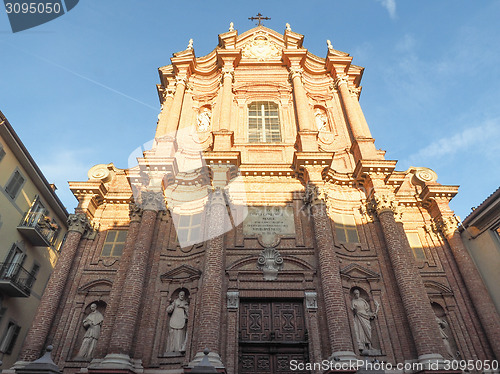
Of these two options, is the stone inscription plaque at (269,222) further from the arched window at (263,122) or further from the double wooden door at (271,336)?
the arched window at (263,122)

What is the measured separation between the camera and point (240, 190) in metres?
18.0

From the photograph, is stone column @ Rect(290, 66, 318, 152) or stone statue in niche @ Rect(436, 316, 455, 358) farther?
stone column @ Rect(290, 66, 318, 152)

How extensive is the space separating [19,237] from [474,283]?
23.6 m

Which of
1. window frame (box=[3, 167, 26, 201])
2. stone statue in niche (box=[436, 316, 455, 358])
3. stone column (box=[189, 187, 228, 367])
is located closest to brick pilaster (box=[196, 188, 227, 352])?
stone column (box=[189, 187, 228, 367])

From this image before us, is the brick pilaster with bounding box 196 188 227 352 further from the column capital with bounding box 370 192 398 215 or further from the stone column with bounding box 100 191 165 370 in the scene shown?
the column capital with bounding box 370 192 398 215

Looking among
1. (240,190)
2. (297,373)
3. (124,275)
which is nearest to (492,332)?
(297,373)

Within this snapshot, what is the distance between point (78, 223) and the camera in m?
17.8

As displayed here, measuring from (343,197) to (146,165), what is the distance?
9.95m

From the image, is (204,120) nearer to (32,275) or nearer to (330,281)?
(330,281)

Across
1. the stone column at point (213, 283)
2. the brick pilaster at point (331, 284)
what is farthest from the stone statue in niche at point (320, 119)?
the stone column at point (213, 283)

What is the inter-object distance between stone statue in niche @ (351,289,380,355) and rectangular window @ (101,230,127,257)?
1108 cm

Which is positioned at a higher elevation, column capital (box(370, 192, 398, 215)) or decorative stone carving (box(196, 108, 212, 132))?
decorative stone carving (box(196, 108, 212, 132))

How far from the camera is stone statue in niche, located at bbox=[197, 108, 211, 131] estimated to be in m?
22.4

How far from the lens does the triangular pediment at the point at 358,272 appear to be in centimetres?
1561
